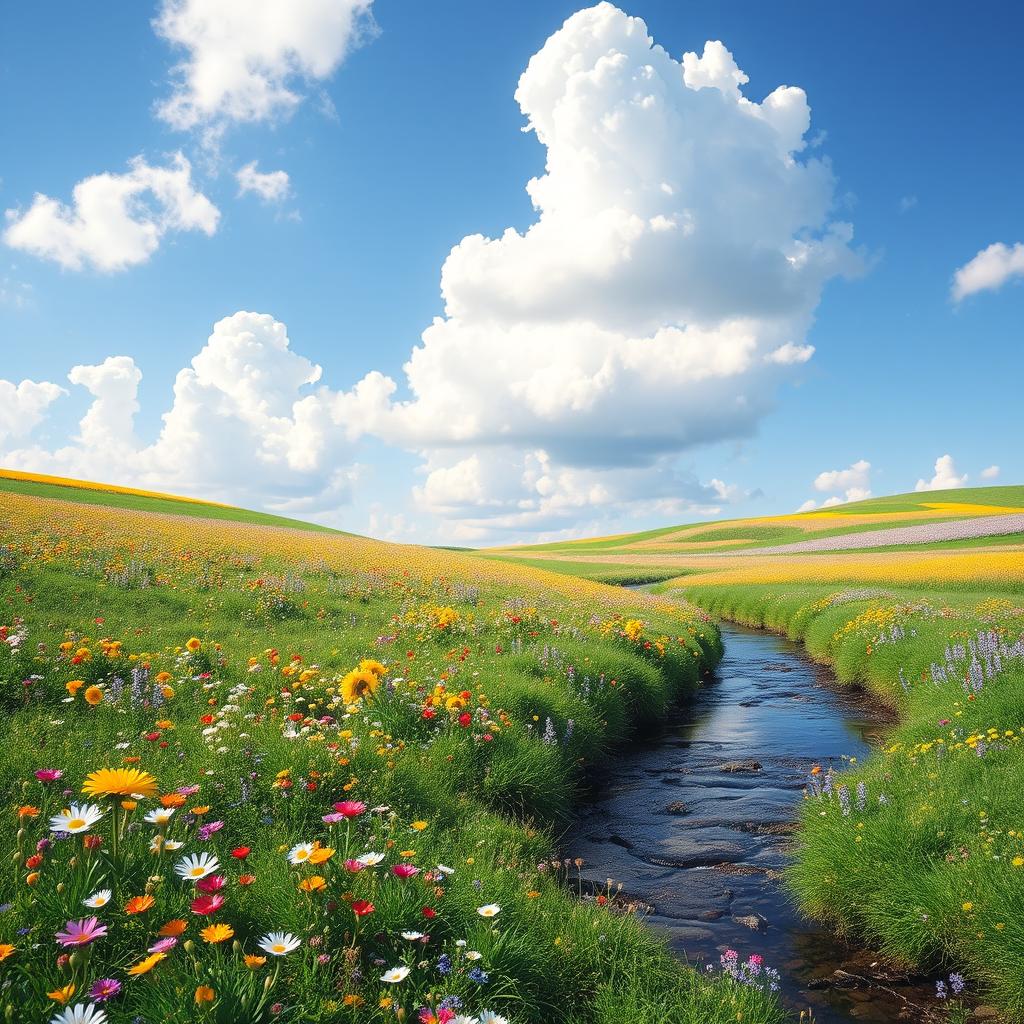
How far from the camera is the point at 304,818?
6.38 m

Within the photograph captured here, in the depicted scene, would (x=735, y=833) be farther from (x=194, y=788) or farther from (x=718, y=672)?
(x=718, y=672)

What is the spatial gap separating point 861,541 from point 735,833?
72.6m

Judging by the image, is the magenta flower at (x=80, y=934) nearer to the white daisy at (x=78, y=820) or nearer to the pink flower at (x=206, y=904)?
the pink flower at (x=206, y=904)

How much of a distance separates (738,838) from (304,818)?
581 cm

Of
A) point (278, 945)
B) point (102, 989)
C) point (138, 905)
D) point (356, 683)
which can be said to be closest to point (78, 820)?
point (138, 905)

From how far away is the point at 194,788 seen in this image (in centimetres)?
509

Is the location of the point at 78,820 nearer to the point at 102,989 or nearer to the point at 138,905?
the point at 138,905

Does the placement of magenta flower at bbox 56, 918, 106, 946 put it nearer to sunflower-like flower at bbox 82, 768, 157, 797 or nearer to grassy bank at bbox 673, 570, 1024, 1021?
sunflower-like flower at bbox 82, 768, 157, 797

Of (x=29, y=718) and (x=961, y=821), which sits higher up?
(x=29, y=718)

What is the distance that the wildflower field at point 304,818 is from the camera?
3854 mm

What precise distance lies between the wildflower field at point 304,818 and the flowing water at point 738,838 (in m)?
0.65

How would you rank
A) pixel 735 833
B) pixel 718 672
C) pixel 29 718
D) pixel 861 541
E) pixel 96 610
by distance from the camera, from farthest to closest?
1. pixel 861 541
2. pixel 718 672
3. pixel 96 610
4. pixel 735 833
5. pixel 29 718

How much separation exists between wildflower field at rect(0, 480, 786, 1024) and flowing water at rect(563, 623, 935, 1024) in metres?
0.65

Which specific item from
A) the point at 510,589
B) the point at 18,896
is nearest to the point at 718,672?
the point at 510,589
